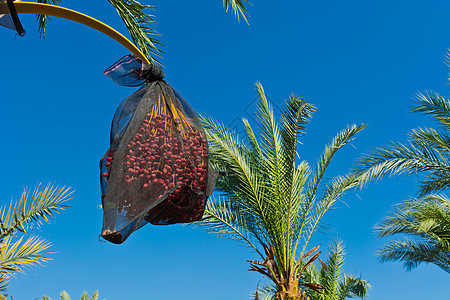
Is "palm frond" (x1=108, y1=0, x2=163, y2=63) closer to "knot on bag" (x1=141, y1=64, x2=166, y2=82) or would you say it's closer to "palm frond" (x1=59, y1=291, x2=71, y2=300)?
"knot on bag" (x1=141, y1=64, x2=166, y2=82)

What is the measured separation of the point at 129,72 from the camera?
2150mm

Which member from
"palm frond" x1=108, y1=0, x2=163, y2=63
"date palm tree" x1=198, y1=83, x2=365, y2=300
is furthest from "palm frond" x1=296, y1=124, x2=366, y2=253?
"palm frond" x1=108, y1=0, x2=163, y2=63

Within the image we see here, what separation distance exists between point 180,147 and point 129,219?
373mm

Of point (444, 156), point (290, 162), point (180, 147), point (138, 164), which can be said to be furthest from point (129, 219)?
point (444, 156)

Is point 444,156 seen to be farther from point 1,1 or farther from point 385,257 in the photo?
point 1,1

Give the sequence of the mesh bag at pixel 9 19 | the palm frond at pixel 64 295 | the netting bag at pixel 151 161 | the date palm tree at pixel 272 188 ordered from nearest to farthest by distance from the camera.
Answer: the netting bag at pixel 151 161, the mesh bag at pixel 9 19, the date palm tree at pixel 272 188, the palm frond at pixel 64 295

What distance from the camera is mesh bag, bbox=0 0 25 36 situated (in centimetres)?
203

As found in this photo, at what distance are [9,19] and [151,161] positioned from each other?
991 millimetres

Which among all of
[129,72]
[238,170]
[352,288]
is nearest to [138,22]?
[129,72]

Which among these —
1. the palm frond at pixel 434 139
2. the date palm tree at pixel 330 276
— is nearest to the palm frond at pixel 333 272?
the date palm tree at pixel 330 276

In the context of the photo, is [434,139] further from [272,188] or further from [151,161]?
[151,161]

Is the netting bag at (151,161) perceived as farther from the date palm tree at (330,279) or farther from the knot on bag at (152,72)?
the date palm tree at (330,279)

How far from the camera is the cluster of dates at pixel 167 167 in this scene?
70.6 inches

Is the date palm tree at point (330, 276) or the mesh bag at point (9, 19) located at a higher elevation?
the date palm tree at point (330, 276)
